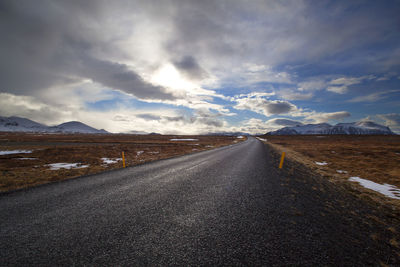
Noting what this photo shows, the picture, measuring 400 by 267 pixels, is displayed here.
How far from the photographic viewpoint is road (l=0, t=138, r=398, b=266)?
2613 mm

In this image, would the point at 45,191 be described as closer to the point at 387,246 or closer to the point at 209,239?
the point at 209,239

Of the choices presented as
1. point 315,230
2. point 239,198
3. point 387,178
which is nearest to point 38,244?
point 239,198

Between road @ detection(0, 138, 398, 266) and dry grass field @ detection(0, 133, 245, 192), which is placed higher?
road @ detection(0, 138, 398, 266)

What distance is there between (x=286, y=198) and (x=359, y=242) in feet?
7.71

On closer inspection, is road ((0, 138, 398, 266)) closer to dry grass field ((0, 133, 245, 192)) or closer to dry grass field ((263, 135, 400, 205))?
dry grass field ((0, 133, 245, 192))

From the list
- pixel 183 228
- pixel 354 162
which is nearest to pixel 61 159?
pixel 183 228

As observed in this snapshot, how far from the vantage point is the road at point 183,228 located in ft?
8.57

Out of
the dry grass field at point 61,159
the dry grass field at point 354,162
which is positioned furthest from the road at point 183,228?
the dry grass field at point 354,162

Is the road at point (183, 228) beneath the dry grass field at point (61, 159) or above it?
above

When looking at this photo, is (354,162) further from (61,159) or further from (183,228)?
(61,159)

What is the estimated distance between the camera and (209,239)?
3.06 metres

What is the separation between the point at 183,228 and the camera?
346cm

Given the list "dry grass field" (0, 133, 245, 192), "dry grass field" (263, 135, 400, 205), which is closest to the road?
"dry grass field" (0, 133, 245, 192)

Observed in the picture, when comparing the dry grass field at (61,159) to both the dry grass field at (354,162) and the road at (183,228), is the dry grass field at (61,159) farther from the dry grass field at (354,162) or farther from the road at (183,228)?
the dry grass field at (354,162)
